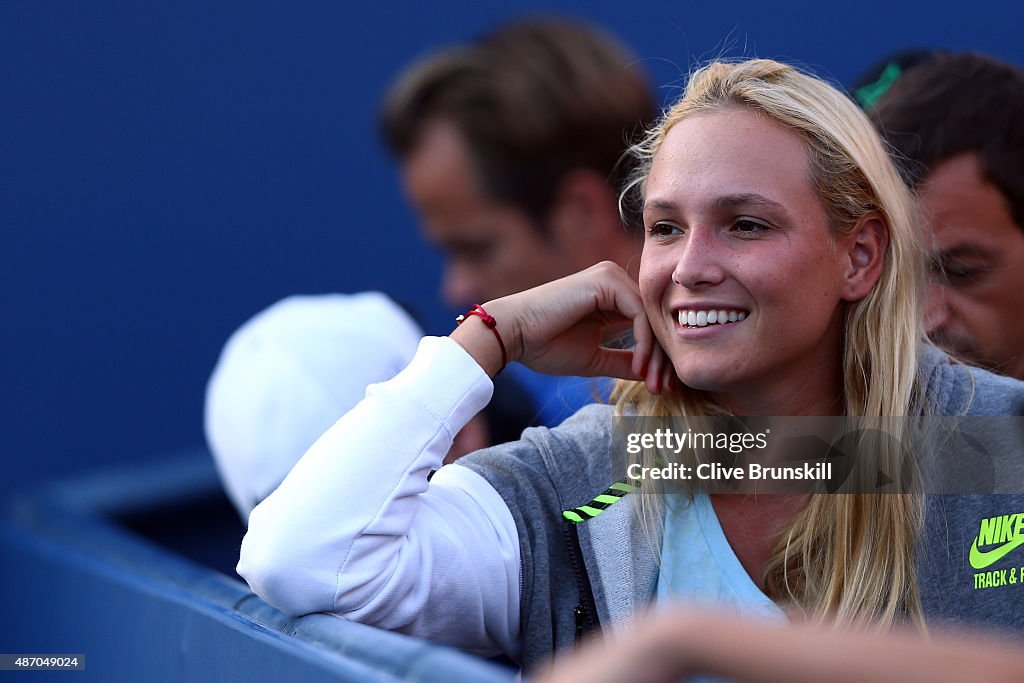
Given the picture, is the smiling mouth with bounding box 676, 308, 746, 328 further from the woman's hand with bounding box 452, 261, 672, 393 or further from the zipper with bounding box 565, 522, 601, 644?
the zipper with bounding box 565, 522, 601, 644

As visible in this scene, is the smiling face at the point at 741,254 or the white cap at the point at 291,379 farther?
the white cap at the point at 291,379

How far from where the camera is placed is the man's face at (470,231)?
9.43 ft

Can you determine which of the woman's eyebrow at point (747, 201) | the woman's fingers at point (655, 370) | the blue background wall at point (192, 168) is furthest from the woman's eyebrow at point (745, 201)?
the blue background wall at point (192, 168)

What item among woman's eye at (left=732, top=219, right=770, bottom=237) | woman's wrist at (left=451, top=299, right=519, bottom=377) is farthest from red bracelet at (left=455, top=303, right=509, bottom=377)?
woman's eye at (left=732, top=219, right=770, bottom=237)

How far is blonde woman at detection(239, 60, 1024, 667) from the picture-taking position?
1.57 meters

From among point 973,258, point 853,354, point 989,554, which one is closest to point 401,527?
point 853,354

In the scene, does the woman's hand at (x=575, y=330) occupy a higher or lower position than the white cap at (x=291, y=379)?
lower

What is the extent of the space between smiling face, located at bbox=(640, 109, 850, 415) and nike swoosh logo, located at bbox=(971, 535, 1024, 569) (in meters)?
0.31

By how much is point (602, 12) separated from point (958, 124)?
7.32ft

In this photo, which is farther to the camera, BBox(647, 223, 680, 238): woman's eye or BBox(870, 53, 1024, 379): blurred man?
BBox(870, 53, 1024, 379): blurred man

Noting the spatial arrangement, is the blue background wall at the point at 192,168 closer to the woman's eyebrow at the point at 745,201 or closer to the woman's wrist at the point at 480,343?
the woman's wrist at the point at 480,343

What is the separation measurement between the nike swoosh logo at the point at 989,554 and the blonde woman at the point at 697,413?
3cm

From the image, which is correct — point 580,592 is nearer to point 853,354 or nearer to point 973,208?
point 853,354

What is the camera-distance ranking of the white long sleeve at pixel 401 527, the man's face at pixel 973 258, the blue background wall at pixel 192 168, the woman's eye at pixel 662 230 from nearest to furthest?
the white long sleeve at pixel 401 527 → the woman's eye at pixel 662 230 → the man's face at pixel 973 258 → the blue background wall at pixel 192 168
